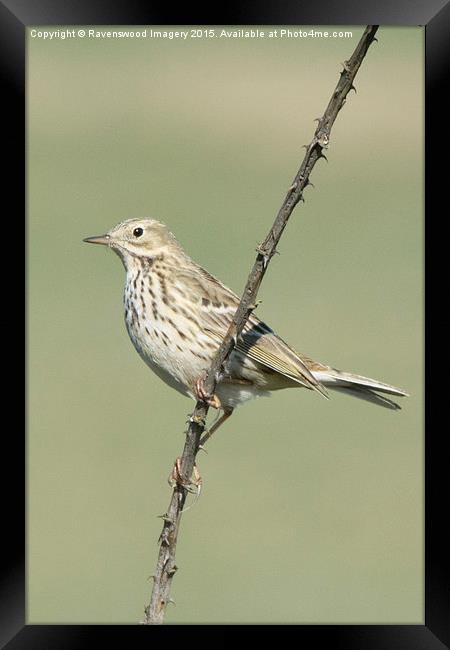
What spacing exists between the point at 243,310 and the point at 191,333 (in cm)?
253

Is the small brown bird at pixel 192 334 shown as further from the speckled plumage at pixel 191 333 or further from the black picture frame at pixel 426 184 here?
the black picture frame at pixel 426 184

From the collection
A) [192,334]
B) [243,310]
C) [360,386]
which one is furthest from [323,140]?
[360,386]

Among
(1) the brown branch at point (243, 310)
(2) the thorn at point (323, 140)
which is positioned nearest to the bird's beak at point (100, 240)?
(1) the brown branch at point (243, 310)

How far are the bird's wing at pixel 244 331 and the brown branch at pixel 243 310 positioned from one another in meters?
1.79

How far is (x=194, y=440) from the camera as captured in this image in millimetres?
5414

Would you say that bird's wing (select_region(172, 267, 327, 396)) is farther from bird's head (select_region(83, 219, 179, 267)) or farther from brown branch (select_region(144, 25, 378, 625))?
brown branch (select_region(144, 25, 378, 625))

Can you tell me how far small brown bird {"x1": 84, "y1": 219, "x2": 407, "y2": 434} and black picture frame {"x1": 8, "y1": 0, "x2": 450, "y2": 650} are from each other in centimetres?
142

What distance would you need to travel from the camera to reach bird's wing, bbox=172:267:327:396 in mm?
7383

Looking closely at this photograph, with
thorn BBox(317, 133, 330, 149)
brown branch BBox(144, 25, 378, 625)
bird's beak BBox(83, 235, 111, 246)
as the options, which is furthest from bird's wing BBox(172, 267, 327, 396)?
thorn BBox(317, 133, 330, 149)

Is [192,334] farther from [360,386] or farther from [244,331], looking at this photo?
[360,386]

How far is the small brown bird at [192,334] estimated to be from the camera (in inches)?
293

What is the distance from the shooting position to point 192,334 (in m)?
7.55
